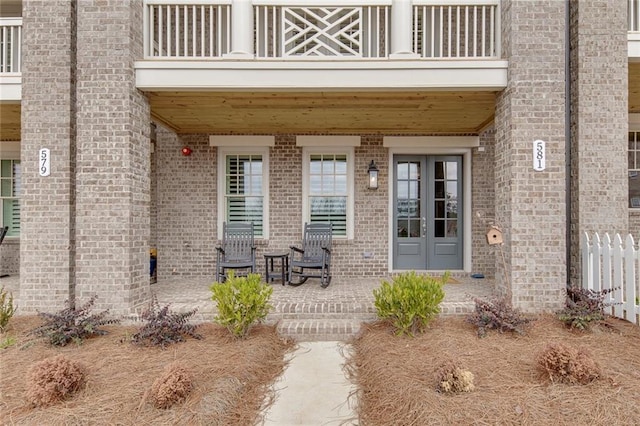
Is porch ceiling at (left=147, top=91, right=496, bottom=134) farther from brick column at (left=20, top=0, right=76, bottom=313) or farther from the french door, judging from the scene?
brick column at (left=20, top=0, right=76, bottom=313)

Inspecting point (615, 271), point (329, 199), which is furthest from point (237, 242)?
point (615, 271)

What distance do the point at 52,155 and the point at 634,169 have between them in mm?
9805

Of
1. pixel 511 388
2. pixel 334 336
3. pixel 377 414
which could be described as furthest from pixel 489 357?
pixel 334 336

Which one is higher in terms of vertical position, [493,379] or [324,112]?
[324,112]

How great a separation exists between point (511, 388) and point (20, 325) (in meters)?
5.39

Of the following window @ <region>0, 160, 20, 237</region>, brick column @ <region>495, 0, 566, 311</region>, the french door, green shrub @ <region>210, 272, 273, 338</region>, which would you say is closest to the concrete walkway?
green shrub @ <region>210, 272, 273, 338</region>

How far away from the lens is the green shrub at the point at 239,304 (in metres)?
3.73

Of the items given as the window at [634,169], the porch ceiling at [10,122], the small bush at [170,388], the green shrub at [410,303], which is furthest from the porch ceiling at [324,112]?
the small bush at [170,388]

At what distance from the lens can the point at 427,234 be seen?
7074mm

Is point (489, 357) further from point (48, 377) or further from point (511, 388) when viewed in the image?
point (48, 377)

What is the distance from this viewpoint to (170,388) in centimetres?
254

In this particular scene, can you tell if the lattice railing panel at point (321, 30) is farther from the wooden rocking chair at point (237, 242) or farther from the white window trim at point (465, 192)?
the wooden rocking chair at point (237, 242)

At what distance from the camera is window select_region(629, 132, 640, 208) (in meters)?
6.66

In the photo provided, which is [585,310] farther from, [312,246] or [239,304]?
[312,246]
